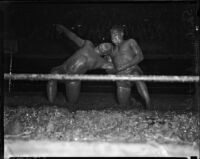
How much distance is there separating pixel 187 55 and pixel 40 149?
1201 mm

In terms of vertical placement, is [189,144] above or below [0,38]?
below

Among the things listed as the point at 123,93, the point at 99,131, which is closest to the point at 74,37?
the point at 123,93

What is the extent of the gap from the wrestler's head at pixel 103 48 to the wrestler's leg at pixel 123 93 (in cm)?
23

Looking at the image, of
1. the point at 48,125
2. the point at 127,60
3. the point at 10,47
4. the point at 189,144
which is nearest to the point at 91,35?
the point at 127,60

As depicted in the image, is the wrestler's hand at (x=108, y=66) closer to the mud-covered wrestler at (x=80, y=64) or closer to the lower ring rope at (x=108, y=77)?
the mud-covered wrestler at (x=80, y=64)

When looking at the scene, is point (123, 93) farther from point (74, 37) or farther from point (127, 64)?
point (74, 37)

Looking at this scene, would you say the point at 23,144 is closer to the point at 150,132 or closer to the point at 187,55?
the point at 150,132

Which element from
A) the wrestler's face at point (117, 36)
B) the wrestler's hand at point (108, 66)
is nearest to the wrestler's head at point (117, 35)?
the wrestler's face at point (117, 36)

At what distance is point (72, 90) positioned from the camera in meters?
2.03

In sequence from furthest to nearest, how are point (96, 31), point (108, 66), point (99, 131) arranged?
point (96, 31) < point (108, 66) < point (99, 131)

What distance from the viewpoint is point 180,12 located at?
211 centimetres

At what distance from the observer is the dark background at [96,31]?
2084 mm

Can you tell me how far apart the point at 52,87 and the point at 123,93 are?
491mm

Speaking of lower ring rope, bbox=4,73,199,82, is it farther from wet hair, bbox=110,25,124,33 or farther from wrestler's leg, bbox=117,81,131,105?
wet hair, bbox=110,25,124,33
